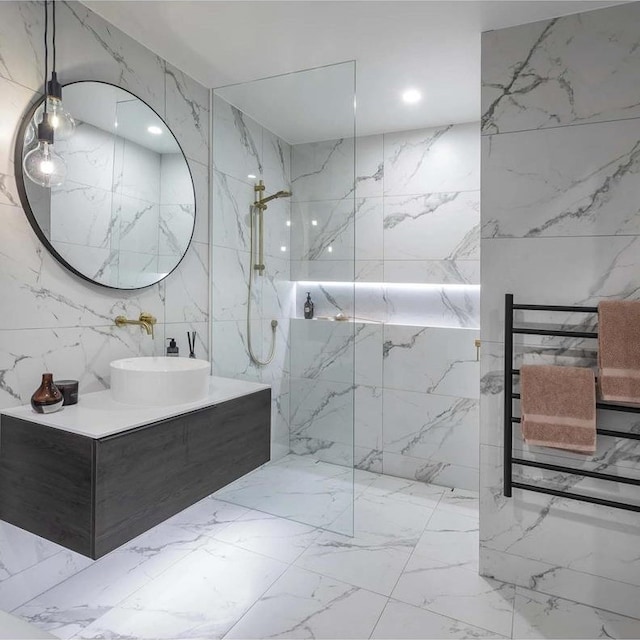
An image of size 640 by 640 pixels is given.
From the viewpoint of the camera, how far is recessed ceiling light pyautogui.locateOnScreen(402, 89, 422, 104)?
2.49 m

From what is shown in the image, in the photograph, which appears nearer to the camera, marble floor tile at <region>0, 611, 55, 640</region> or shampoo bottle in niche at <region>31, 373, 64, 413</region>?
marble floor tile at <region>0, 611, 55, 640</region>

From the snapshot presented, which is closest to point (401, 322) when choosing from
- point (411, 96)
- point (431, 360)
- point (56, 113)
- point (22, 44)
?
point (431, 360)

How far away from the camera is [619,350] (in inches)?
65.6

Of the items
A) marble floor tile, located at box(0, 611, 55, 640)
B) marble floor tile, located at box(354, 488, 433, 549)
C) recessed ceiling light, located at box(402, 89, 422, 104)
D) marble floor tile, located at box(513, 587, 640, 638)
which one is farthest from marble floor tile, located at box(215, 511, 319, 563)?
recessed ceiling light, located at box(402, 89, 422, 104)

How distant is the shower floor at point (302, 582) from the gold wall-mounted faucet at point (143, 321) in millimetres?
1065

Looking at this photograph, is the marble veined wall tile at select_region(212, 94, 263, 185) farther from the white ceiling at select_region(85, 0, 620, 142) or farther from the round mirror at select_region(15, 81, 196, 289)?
the round mirror at select_region(15, 81, 196, 289)

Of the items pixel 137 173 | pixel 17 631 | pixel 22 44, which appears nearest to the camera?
pixel 17 631

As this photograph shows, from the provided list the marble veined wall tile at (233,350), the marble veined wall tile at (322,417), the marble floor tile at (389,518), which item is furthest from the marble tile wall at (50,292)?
the marble floor tile at (389,518)

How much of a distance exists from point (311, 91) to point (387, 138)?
37.2 inches

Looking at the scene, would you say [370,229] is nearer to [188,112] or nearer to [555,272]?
[188,112]

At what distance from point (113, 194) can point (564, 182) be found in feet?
6.47

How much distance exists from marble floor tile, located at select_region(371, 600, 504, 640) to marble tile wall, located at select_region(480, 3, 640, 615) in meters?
0.39

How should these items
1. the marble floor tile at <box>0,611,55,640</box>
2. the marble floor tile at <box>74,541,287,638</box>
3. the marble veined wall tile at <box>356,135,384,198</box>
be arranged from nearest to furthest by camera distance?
the marble floor tile at <box>0,611,55,640</box>, the marble floor tile at <box>74,541,287,638</box>, the marble veined wall tile at <box>356,135,384,198</box>

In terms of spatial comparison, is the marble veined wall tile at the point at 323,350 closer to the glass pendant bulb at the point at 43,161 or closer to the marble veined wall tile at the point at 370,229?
the marble veined wall tile at the point at 370,229
